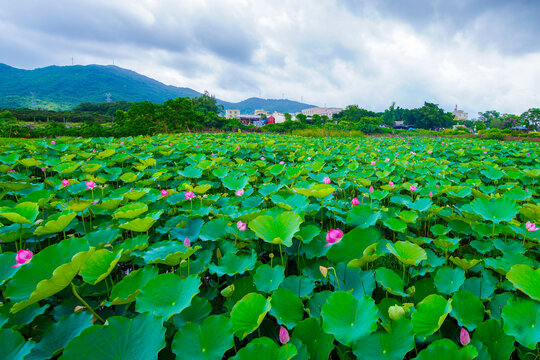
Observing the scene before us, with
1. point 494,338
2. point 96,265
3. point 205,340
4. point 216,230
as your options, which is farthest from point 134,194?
point 494,338

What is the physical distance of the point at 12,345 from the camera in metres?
0.69

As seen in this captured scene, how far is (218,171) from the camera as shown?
2615mm

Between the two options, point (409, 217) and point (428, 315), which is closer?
point (428, 315)

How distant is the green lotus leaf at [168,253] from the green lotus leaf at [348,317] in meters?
0.58

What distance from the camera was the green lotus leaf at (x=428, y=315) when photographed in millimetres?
746

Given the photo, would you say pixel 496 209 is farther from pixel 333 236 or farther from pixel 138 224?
pixel 138 224

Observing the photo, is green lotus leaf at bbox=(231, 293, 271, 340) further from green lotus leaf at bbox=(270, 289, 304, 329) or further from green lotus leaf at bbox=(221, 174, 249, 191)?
green lotus leaf at bbox=(221, 174, 249, 191)

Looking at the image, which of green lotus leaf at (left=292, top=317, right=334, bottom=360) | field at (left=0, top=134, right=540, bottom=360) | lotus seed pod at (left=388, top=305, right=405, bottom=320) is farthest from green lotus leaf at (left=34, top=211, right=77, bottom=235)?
lotus seed pod at (left=388, top=305, right=405, bottom=320)

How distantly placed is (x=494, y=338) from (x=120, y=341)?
3.70ft

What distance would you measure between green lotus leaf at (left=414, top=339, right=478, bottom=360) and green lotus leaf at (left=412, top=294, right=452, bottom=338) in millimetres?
68

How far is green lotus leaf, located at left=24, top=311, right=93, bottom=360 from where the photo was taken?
0.71 metres

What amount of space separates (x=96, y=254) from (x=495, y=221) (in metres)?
1.98

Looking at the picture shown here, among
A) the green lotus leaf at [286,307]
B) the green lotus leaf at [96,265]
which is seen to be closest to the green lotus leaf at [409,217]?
the green lotus leaf at [286,307]

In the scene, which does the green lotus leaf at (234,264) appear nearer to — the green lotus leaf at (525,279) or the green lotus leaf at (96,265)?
the green lotus leaf at (96,265)
